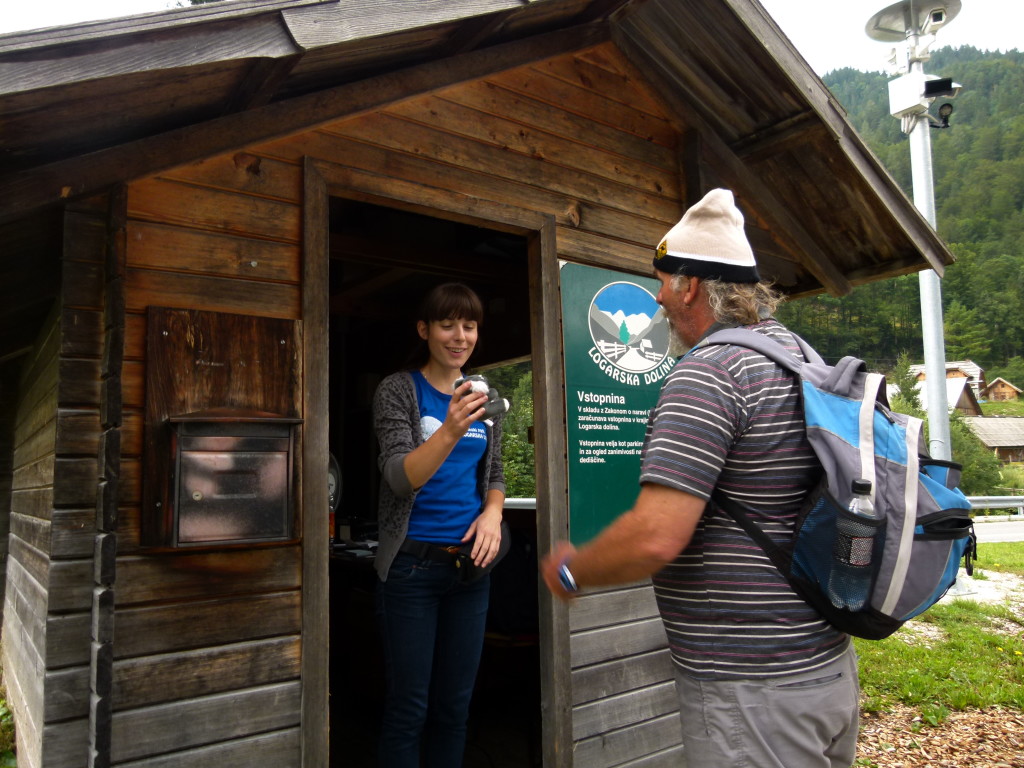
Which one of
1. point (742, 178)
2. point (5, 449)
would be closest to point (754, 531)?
point (742, 178)

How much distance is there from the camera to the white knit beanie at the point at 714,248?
1.98 m

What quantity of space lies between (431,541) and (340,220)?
105 inches

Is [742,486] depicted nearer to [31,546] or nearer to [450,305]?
[450,305]

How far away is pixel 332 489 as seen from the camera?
462 cm

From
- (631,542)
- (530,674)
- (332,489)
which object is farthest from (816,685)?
(332,489)

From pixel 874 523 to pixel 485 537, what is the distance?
1.46 metres

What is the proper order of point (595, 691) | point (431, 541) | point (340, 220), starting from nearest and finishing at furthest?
1. point (431, 541)
2. point (595, 691)
3. point (340, 220)

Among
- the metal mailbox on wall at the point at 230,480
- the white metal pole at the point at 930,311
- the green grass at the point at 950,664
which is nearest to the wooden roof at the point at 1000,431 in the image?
the white metal pole at the point at 930,311

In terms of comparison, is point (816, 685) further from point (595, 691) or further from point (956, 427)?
point (956, 427)

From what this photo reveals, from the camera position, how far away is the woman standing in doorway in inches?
104

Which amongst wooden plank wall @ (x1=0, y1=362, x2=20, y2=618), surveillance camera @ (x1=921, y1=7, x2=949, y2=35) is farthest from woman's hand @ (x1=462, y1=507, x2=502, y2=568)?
surveillance camera @ (x1=921, y1=7, x2=949, y2=35)

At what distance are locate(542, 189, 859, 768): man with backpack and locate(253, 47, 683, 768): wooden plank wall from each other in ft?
5.00

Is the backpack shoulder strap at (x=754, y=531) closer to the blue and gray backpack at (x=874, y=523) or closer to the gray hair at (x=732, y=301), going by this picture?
the blue and gray backpack at (x=874, y=523)

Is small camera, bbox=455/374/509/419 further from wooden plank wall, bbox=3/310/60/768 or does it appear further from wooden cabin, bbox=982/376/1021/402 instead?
wooden cabin, bbox=982/376/1021/402
